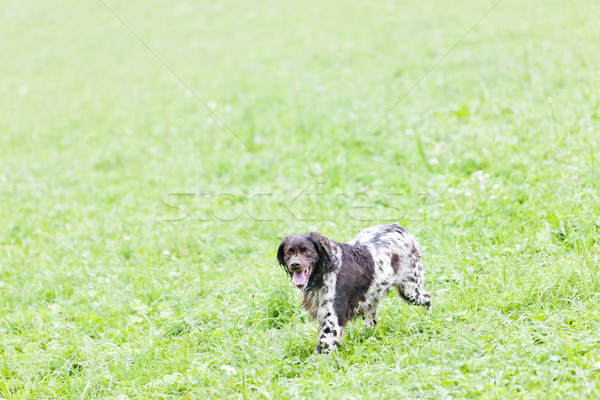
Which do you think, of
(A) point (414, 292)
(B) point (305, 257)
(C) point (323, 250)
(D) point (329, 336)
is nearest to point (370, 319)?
(A) point (414, 292)

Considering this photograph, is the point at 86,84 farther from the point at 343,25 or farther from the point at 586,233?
the point at 586,233

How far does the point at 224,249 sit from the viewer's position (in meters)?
7.44

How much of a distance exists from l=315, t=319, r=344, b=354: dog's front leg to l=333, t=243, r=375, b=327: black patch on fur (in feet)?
0.24

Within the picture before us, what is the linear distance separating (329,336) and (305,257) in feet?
2.25

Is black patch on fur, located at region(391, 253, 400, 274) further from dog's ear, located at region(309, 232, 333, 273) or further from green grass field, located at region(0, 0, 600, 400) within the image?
dog's ear, located at region(309, 232, 333, 273)

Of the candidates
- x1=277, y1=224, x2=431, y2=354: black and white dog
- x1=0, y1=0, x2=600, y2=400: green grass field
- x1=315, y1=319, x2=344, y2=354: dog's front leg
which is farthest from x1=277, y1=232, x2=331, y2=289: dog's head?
x1=0, y1=0, x2=600, y2=400: green grass field

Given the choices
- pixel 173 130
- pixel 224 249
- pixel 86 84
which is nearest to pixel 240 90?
pixel 173 130

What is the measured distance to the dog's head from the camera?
4703mm

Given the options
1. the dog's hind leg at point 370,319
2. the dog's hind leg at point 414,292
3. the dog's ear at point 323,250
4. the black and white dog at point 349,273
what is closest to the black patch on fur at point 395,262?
the black and white dog at point 349,273

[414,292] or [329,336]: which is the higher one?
[414,292]

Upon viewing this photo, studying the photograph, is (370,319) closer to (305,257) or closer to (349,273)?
(349,273)

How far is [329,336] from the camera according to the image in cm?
481

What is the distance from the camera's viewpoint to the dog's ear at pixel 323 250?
4.80 metres

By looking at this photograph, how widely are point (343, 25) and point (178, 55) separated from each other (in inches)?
179
